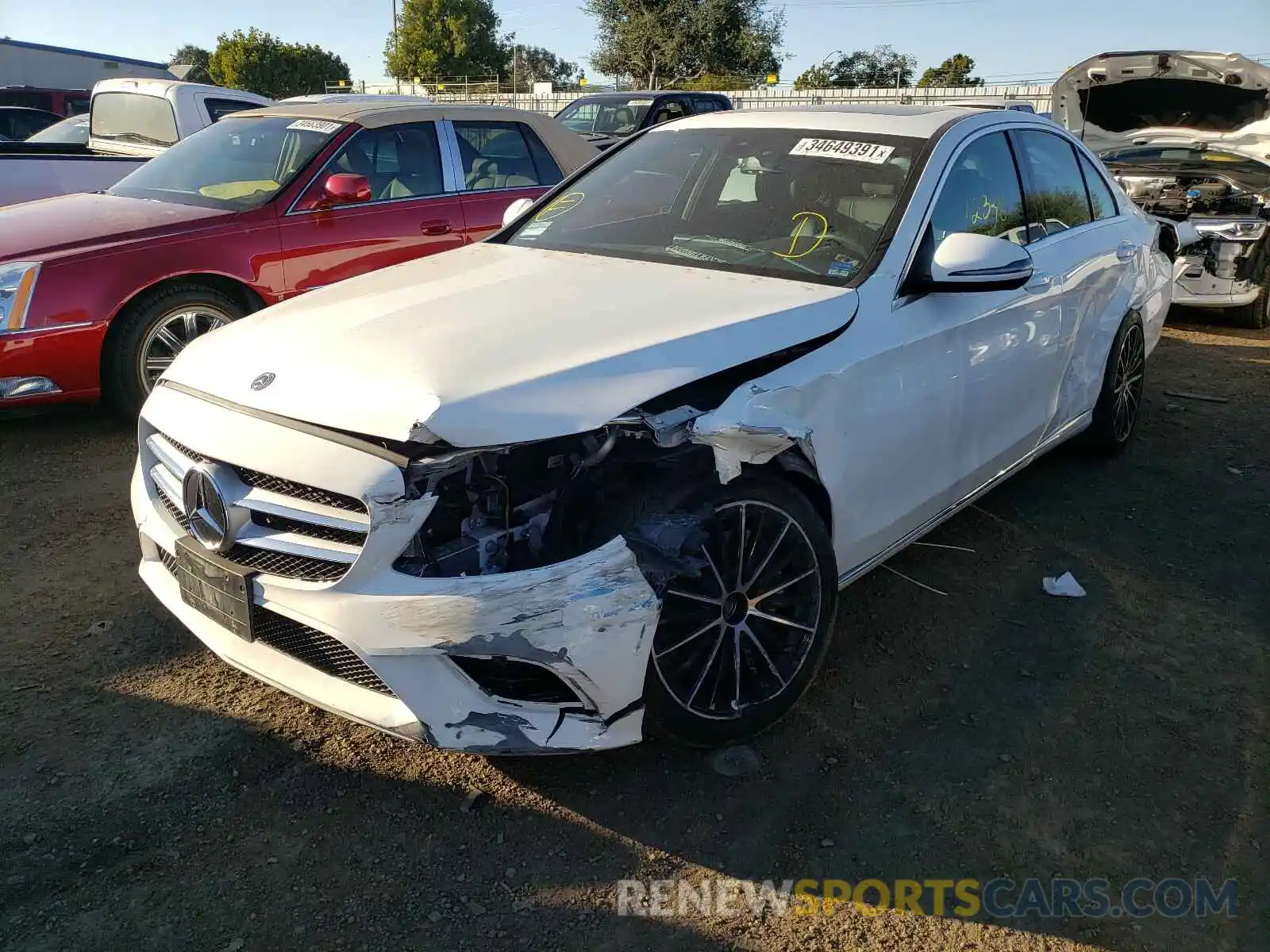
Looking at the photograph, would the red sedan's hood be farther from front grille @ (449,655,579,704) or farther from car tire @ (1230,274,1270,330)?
car tire @ (1230,274,1270,330)

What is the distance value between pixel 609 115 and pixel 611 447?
13.3 m

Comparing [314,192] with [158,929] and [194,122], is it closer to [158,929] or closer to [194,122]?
[194,122]

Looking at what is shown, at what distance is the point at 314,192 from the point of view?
581cm

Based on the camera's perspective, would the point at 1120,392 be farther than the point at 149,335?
No

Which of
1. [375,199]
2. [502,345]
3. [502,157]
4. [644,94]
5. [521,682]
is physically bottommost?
[521,682]

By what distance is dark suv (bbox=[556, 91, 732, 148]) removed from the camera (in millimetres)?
14383

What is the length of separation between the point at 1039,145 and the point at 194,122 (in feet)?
23.7

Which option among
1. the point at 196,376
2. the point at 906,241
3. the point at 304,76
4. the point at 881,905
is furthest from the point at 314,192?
the point at 304,76

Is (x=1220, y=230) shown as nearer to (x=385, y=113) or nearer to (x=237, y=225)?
(x=385, y=113)

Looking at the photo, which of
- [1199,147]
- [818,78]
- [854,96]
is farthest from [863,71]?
[1199,147]

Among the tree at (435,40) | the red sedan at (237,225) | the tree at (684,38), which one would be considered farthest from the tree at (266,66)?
the red sedan at (237,225)

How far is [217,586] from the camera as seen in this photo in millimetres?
2535

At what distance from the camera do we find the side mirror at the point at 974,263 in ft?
10.3

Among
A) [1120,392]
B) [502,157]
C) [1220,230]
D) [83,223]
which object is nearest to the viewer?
[1120,392]
